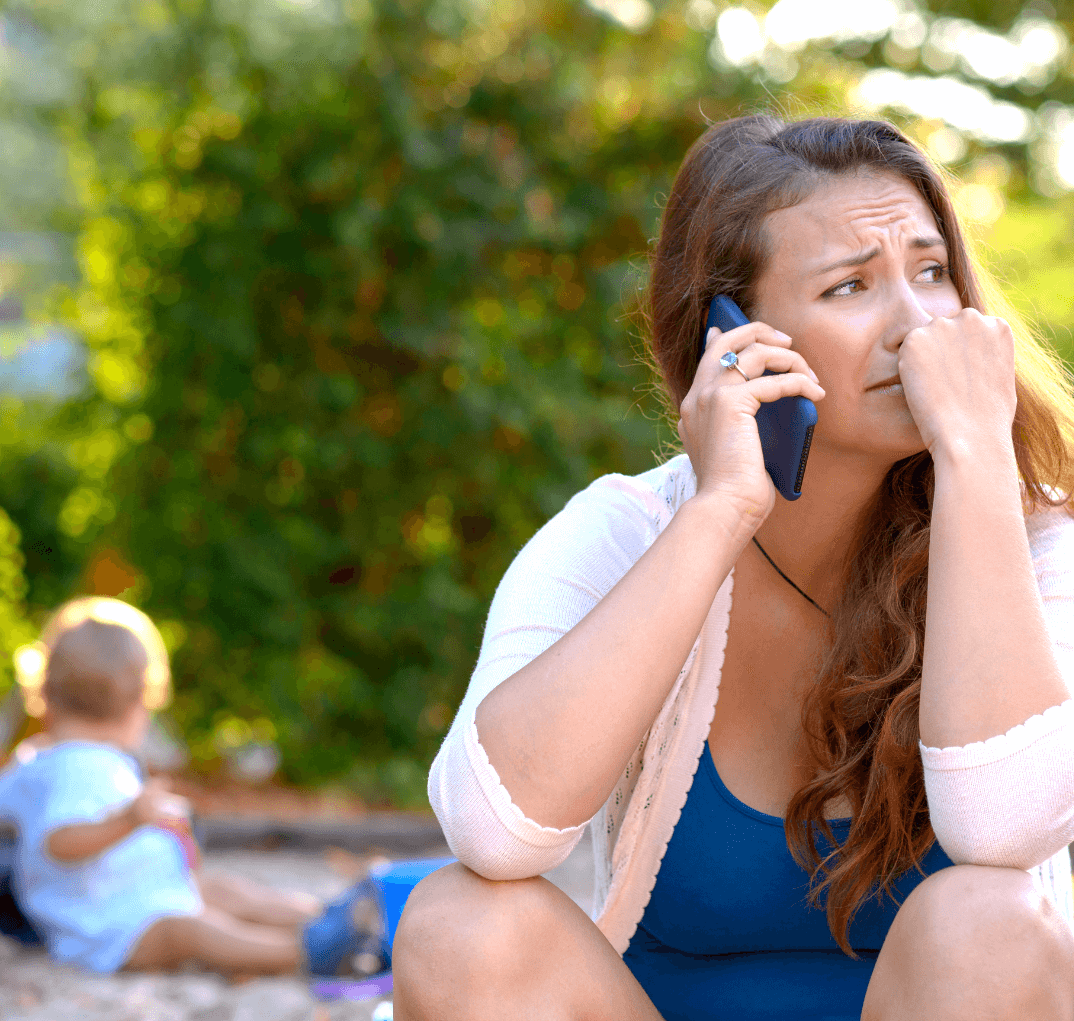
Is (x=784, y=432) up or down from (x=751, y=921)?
up

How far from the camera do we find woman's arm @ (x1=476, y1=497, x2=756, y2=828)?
1.54 metres

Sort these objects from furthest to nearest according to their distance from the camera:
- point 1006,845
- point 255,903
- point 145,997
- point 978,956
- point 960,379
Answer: point 255,903
point 145,997
point 960,379
point 1006,845
point 978,956

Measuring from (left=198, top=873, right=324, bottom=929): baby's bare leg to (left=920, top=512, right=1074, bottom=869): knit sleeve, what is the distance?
2.59 metres

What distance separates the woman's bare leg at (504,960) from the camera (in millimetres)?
1485

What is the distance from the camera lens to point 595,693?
1556 mm

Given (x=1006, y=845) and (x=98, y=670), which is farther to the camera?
(x=98, y=670)

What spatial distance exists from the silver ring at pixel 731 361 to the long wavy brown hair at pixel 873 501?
14 centimetres

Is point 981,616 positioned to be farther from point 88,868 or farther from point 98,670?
point 98,670

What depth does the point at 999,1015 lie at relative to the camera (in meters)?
1.36

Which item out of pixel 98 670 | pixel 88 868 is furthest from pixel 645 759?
pixel 98 670

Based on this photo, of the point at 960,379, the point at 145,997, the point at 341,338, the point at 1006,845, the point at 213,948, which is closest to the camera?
the point at 1006,845

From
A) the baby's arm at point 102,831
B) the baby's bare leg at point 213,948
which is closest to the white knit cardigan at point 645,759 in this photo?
the baby's bare leg at point 213,948

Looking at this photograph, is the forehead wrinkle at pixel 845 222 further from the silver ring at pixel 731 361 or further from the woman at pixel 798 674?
the silver ring at pixel 731 361

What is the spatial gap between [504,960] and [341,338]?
14.3 feet
